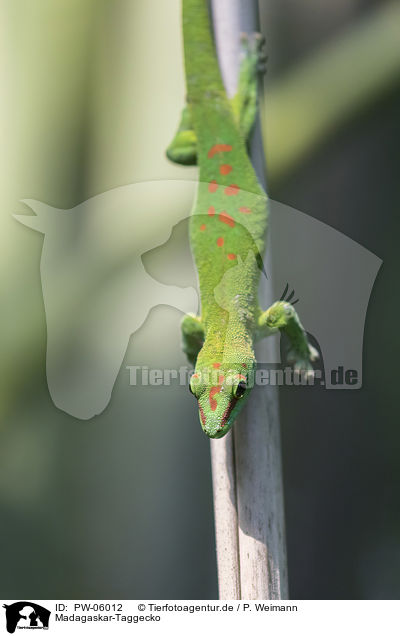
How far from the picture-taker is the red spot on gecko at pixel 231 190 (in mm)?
1661

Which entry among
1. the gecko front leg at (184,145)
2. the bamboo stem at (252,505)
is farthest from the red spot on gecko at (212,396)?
the gecko front leg at (184,145)

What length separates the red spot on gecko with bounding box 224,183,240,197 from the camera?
5.45 feet

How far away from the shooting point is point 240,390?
135 cm

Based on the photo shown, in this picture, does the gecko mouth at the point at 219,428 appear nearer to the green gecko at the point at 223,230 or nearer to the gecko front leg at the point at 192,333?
the green gecko at the point at 223,230

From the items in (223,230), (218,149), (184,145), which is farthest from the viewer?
(184,145)

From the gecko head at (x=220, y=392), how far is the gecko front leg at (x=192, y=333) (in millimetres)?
245

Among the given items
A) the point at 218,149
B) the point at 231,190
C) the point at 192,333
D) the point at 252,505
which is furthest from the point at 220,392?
the point at 218,149

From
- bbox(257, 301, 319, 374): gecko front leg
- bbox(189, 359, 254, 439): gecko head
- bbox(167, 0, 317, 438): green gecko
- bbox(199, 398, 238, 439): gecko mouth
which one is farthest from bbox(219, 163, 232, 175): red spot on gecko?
bbox(199, 398, 238, 439): gecko mouth

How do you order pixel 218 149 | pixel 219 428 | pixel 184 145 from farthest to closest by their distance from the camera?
1. pixel 184 145
2. pixel 218 149
3. pixel 219 428

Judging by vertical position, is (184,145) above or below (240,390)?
above

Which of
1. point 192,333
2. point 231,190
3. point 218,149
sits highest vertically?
point 218,149

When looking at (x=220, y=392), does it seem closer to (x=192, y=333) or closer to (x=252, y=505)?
(x=252, y=505)

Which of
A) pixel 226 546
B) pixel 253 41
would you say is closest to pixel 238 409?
pixel 226 546

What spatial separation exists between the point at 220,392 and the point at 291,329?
0.41 metres
